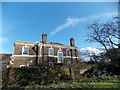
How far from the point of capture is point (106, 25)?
9.52m

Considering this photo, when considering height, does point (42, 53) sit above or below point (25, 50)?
below

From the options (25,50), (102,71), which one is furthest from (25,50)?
(102,71)

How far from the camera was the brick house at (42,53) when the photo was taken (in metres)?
18.1

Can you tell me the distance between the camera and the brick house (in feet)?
59.4

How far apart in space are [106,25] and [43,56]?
45.3 ft

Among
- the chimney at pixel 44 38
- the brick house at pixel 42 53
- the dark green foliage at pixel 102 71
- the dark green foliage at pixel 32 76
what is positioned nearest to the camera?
the dark green foliage at pixel 32 76

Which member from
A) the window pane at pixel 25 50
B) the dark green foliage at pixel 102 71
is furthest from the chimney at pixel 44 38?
the dark green foliage at pixel 102 71

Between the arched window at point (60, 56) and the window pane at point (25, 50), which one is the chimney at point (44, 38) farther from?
the arched window at point (60, 56)

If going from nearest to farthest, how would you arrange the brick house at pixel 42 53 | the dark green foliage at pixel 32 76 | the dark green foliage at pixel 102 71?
the dark green foliage at pixel 32 76
the dark green foliage at pixel 102 71
the brick house at pixel 42 53

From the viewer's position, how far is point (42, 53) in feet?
65.4

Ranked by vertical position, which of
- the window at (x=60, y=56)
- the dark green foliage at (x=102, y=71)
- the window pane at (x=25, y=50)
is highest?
the window pane at (x=25, y=50)

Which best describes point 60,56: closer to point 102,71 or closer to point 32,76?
point 102,71

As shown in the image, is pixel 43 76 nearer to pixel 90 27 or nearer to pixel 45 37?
pixel 90 27

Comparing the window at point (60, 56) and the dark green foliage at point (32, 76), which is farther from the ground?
the window at point (60, 56)
